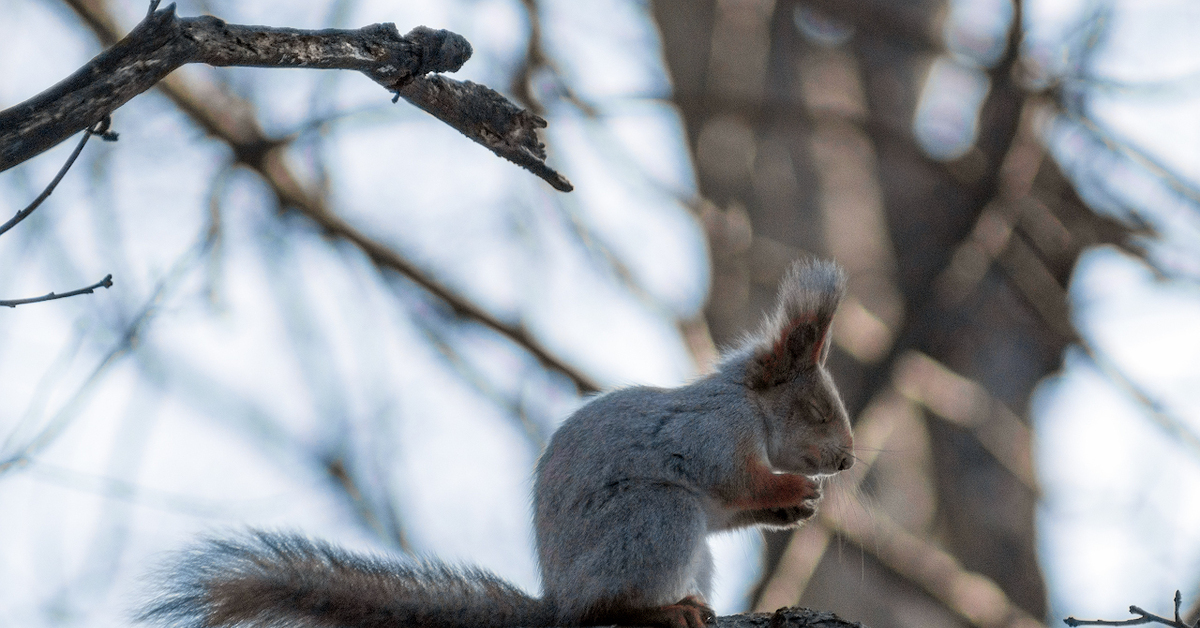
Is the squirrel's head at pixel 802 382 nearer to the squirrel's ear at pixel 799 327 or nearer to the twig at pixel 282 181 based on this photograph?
the squirrel's ear at pixel 799 327

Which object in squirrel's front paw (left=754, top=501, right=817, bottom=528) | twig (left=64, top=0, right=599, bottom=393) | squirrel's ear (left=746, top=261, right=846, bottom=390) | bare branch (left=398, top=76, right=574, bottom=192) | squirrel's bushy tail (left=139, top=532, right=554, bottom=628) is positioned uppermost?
twig (left=64, top=0, right=599, bottom=393)

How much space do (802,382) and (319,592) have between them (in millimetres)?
1206

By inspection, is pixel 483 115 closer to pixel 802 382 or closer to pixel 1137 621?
pixel 802 382

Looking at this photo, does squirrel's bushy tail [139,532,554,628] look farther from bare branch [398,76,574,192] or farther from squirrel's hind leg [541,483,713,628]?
bare branch [398,76,574,192]

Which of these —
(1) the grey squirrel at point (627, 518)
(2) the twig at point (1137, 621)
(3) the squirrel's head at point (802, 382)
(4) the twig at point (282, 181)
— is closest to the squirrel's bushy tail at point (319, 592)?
(1) the grey squirrel at point (627, 518)

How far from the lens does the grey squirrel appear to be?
2197mm

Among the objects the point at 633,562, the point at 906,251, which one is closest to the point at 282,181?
the point at 906,251

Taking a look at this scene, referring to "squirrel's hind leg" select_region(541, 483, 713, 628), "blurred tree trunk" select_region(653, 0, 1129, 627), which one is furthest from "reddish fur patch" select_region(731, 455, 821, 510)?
"blurred tree trunk" select_region(653, 0, 1129, 627)

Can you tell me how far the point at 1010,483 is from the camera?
505cm

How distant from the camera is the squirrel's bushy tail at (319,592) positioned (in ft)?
6.94

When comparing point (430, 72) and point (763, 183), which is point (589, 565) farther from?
point (763, 183)

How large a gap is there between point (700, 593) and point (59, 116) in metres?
1.76

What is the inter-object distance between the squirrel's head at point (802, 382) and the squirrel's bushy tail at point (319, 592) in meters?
0.70

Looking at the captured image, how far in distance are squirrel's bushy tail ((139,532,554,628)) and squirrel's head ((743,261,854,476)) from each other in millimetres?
701
